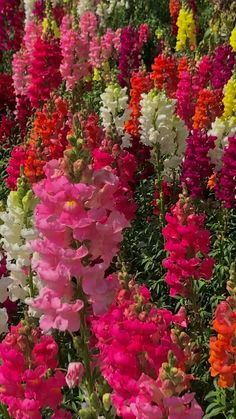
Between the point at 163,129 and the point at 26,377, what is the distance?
147 inches

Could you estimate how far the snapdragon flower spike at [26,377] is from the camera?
2984mm

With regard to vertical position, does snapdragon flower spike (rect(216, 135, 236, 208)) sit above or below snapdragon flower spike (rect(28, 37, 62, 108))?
below

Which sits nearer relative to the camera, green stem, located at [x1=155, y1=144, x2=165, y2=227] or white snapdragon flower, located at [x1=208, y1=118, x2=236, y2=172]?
green stem, located at [x1=155, y1=144, x2=165, y2=227]

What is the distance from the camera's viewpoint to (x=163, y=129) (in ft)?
20.8

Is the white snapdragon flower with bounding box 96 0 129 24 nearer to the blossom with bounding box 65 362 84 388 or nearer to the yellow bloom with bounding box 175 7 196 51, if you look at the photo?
the yellow bloom with bounding box 175 7 196 51

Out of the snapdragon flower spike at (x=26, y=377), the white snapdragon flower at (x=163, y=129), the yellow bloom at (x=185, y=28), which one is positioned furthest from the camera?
the yellow bloom at (x=185, y=28)

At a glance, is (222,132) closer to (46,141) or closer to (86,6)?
(46,141)

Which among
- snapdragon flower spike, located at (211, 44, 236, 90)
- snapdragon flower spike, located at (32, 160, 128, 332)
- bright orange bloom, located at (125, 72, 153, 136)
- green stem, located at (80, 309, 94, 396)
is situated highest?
snapdragon flower spike, located at (211, 44, 236, 90)

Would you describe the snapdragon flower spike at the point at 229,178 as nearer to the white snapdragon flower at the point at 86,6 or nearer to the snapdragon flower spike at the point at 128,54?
the snapdragon flower spike at the point at 128,54

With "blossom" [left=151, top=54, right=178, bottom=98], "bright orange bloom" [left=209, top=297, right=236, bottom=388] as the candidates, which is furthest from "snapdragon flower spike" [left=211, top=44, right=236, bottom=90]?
"bright orange bloom" [left=209, top=297, right=236, bottom=388]

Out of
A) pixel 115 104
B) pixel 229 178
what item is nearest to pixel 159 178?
pixel 229 178

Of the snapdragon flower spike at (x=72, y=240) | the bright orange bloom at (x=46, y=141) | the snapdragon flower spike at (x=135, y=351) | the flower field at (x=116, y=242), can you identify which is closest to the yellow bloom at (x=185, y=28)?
the flower field at (x=116, y=242)

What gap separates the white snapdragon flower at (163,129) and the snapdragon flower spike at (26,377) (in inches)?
137

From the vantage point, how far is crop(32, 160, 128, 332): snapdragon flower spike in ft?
9.32
